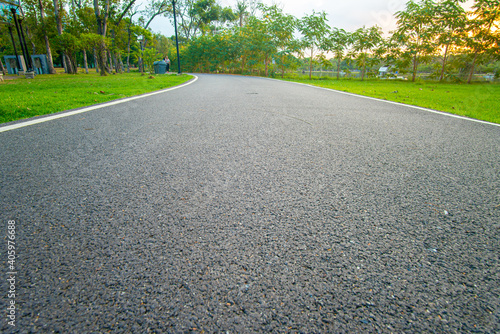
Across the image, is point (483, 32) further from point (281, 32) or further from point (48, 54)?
point (48, 54)

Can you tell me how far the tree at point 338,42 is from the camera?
24.0 metres

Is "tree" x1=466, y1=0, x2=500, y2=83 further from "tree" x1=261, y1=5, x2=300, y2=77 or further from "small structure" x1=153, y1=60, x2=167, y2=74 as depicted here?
"small structure" x1=153, y1=60, x2=167, y2=74

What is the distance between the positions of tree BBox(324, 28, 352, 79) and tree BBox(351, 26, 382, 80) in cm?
70

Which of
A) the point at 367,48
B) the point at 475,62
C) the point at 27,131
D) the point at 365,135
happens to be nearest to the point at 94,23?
the point at 367,48

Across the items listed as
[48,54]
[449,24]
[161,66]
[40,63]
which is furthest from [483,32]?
[40,63]

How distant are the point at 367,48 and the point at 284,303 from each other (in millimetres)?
29087

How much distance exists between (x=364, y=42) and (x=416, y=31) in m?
4.34

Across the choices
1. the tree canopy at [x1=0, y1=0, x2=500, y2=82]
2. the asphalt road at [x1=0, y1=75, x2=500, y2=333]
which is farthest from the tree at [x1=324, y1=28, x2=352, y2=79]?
the asphalt road at [x1=0, y1=75, x2=500, y2=333]

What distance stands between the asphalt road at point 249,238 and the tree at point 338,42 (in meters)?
25.6

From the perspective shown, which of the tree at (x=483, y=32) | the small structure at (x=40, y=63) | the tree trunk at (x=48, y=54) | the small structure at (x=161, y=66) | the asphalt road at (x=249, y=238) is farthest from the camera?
the small structure at (x=40, y=63)

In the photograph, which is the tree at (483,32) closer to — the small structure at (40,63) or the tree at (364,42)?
the tree at (364,42)

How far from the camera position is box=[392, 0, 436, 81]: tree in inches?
842

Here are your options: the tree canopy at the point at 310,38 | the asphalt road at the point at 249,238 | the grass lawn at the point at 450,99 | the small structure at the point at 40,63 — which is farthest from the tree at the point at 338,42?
the small structure at the point at 40,63

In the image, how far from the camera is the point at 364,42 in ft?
78.7
